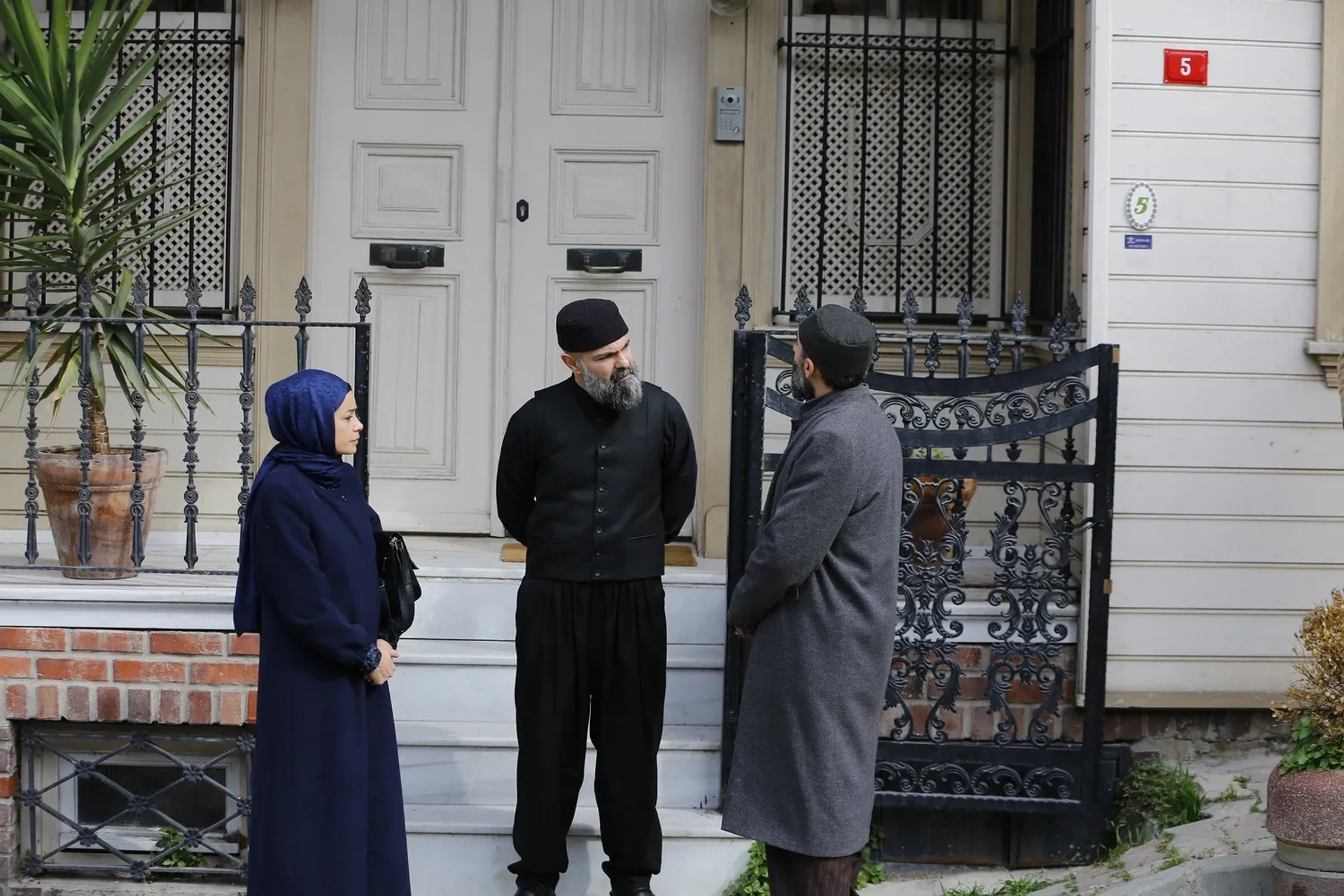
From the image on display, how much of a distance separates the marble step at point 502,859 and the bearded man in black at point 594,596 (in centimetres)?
25

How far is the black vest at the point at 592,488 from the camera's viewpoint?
4.43 meters

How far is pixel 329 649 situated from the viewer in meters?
3.77

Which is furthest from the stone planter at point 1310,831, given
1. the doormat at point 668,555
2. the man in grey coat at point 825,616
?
the doormat at point 668,555

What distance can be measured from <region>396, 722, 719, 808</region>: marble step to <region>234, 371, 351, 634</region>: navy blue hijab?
4.49ft

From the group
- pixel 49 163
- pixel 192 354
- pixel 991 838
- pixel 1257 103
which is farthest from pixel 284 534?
pixel 1257 103

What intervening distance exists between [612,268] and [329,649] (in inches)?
116

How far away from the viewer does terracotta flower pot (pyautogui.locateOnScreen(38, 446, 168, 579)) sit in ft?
16.6

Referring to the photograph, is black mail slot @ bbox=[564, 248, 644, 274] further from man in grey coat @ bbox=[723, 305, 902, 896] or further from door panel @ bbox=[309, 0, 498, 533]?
man in grey coat @ bbox=[723, 305, 902, 896]

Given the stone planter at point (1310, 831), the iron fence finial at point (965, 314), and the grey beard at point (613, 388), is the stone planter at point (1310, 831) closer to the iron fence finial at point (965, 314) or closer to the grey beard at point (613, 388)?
the iron fence finial at point (965, 314)

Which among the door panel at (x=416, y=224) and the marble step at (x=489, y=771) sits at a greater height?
the door panel at (x=416, y=224)

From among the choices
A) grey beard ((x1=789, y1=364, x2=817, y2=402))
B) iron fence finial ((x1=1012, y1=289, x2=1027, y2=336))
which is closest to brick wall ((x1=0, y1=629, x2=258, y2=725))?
grey beard ((x1=789, y1=364, x2=817, y2=402))

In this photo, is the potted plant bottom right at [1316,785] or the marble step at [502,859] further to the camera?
the marble step at [502,859]

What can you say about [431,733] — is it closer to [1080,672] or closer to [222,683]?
[222,683]

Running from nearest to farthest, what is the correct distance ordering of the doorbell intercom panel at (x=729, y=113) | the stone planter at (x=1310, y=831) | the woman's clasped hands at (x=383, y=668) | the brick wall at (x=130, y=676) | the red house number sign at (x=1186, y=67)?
the woman's clasped hands at (x=383, y=668) → the stone planter at (x=1310, y=831) → the brick wall at (x=130, y=676) → the red house number sign at (x=1186, y=67) → the doorbell intercom panel at (x=729, y=113)
